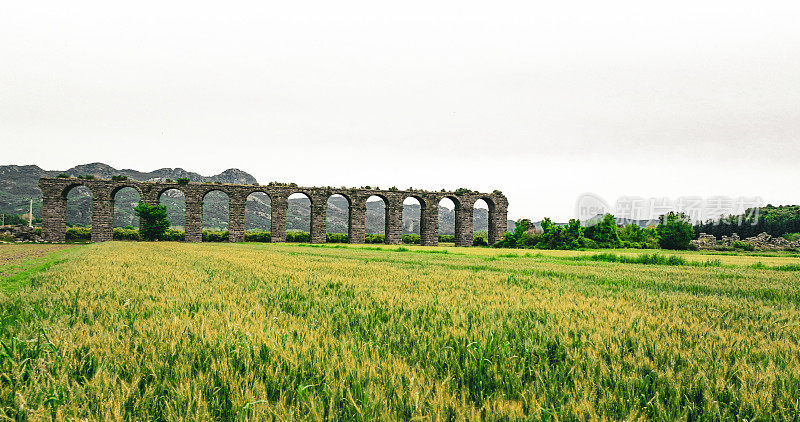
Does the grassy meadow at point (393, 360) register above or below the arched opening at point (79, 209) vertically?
below

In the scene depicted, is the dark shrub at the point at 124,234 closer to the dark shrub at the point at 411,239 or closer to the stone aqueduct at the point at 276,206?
the stone aqueduct at the point at 276,206

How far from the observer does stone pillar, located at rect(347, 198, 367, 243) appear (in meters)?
46.4

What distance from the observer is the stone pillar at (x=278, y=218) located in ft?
144

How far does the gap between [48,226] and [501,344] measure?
1985 inches

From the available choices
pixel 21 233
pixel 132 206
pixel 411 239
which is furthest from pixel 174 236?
pixel 132 206

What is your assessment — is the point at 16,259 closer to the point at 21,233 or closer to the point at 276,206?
the point at 276,206

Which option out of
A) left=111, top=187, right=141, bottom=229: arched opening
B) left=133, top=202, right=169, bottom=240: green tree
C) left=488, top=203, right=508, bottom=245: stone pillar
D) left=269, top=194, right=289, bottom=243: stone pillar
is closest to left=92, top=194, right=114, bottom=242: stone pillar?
left=133, top=202, right=169, bottom=240: green tree

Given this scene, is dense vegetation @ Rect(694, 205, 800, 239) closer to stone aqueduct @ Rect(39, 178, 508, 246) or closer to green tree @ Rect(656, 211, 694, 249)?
green tree @ Rect(656, 211, 694, 249)

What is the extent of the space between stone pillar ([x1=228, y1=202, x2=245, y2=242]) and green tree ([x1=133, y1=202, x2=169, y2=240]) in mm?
6362

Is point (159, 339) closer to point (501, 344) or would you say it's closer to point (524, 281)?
point (501, 344)

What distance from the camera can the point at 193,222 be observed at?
42125mm

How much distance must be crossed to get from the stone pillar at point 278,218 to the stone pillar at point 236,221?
3242 millimetres

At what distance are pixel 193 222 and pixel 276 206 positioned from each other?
8864 mm

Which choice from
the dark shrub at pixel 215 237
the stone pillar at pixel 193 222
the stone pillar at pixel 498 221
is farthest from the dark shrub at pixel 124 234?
the stone pillar at pixel 498 221
